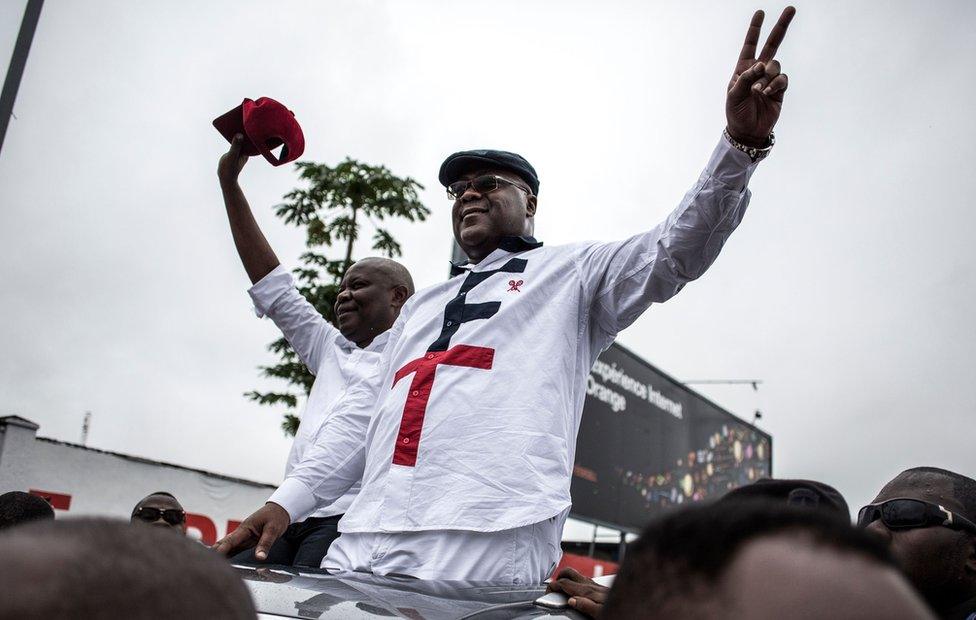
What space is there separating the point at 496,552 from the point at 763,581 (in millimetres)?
1503

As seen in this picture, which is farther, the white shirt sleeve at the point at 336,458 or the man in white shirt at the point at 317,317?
the man in white shirt at the point at 317,317

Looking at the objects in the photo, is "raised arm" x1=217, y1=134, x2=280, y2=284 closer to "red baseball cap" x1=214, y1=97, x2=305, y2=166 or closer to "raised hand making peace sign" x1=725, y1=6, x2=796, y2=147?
"red baseball cap" x1=214, y1=97, x2=305, y2=166

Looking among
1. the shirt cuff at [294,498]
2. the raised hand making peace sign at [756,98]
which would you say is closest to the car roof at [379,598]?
the shirt cuff at [294,498]

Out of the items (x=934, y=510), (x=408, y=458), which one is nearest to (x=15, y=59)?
(x=408, y=458)

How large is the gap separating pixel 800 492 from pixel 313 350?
266 cm

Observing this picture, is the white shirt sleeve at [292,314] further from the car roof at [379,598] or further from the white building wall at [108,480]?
the white building wall at [108,480]

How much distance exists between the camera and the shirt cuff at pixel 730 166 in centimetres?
202

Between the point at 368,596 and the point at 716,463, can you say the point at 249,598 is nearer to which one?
the point at 368,596

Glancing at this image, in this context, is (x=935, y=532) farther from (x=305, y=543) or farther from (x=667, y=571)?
(x=667, y=571)

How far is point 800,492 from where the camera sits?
4.15 feet

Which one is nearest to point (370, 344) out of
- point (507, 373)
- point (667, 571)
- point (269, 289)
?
point (269, 289)

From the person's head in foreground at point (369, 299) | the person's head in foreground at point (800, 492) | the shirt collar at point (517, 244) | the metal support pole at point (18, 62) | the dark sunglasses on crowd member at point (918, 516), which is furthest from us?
the metal support pole at point (18, 62)

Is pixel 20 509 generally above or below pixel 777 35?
below

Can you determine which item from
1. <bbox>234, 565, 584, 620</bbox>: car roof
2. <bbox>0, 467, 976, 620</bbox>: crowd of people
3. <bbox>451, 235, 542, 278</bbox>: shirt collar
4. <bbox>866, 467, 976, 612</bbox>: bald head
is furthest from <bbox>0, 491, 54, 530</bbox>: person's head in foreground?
<bbox>0, 467, 976, 620</bbox>: crowd of people
